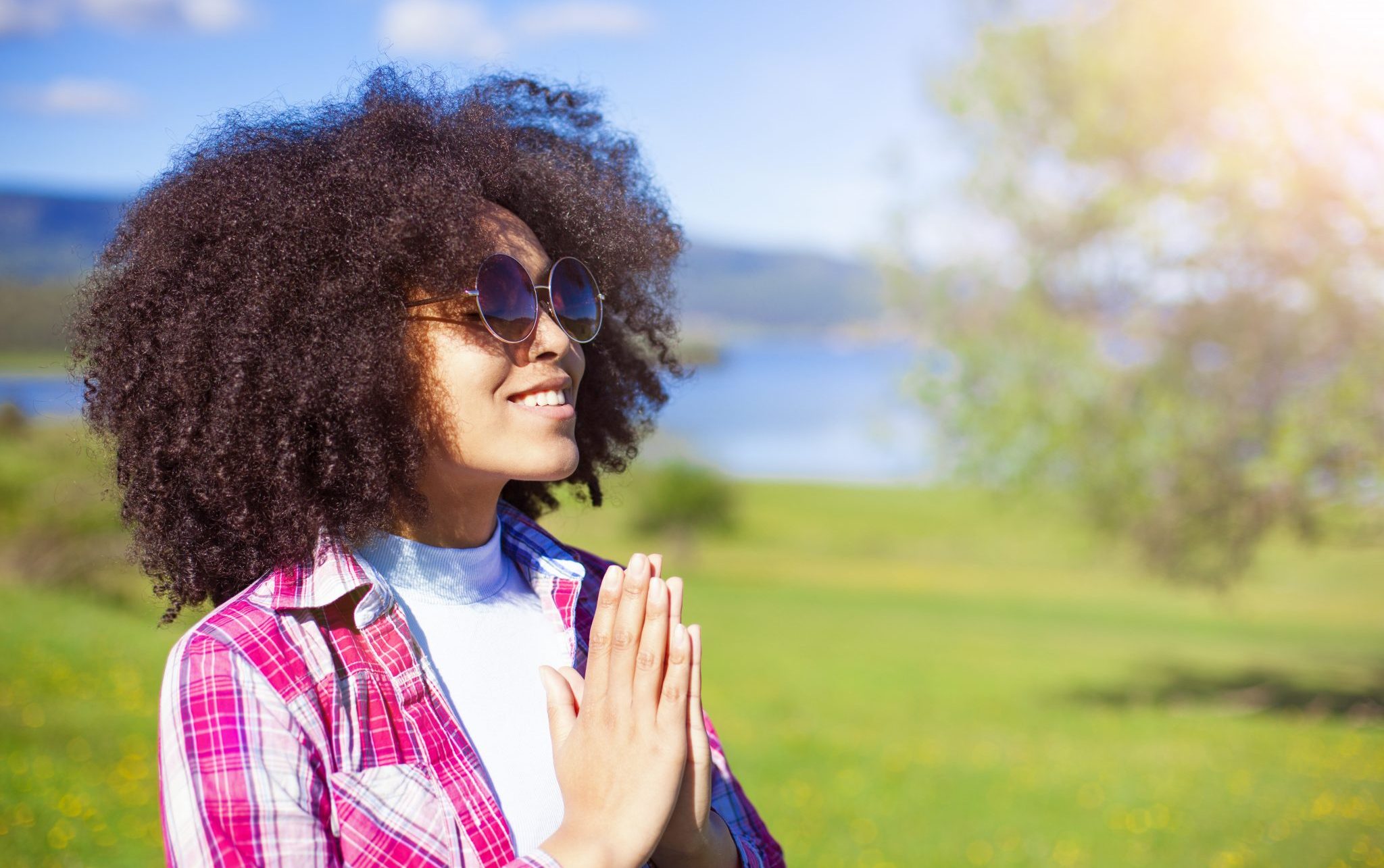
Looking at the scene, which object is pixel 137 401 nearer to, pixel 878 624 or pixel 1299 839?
pixel 1299 839

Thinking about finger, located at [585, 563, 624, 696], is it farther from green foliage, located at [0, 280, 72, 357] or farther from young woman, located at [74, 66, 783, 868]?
green foliage, located at [0, 280, 72, 357]

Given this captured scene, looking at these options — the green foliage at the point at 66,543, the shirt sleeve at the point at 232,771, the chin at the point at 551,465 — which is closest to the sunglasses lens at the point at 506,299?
the chin at the point at 551,465

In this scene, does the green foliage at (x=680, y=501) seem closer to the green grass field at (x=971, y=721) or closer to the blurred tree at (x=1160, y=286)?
the green grass field at (x=971, y=721)

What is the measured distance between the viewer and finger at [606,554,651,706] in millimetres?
1614

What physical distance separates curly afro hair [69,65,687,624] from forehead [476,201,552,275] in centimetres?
3

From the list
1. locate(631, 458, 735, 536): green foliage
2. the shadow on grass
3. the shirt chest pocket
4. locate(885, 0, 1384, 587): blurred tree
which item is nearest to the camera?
the shirt chest pocket

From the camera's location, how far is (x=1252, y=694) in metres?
15.0

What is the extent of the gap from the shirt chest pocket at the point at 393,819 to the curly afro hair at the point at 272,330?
1.30 ft

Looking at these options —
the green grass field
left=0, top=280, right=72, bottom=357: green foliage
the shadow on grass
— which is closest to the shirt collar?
the green grass field

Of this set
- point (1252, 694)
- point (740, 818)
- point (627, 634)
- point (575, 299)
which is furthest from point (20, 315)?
point (1252, 694)

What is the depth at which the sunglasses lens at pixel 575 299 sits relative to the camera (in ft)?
6.47

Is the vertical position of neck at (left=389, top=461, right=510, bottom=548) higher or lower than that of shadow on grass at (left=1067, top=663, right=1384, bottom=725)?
higher

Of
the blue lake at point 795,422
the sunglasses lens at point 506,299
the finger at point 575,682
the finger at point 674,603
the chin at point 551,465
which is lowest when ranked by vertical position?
the blue lake at point 795,422

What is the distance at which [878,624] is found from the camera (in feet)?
69.8
